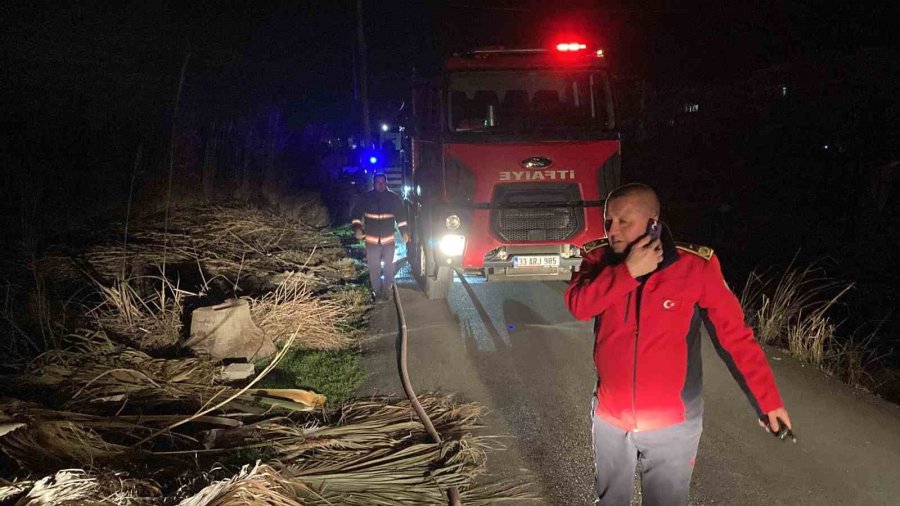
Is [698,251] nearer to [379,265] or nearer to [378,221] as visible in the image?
[378,221]

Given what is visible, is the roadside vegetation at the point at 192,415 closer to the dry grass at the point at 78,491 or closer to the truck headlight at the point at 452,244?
the dry grass at the point at 78,491

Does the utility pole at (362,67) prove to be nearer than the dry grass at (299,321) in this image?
No

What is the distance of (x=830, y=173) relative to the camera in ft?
59.2

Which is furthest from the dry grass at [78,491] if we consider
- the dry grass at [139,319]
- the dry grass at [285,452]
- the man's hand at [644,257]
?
the dry grass at [139,319]

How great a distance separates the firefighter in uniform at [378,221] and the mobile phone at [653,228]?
5.96 metres

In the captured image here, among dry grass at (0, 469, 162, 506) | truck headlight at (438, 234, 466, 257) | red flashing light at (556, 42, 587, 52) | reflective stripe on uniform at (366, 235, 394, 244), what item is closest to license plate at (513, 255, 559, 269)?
truck headlight at (438, 234, 466, 257)

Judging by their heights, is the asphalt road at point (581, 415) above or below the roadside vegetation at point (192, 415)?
below

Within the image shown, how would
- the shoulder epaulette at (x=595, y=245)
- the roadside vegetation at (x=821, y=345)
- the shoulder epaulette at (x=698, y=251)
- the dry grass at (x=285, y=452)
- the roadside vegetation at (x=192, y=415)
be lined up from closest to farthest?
the shoulder epaulette at (x=698, y=251)
the shoulder epaulette at (x=595, y=245)
the roadside vegetation at (x=192, y=415)
the dry grass at (x=285, y=452)
the roadside vegetation at (x=821, y=345)

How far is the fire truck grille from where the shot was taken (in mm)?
7035

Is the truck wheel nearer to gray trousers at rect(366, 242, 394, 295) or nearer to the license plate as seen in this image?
gray trousers at rect(366, 242, 394, 295)

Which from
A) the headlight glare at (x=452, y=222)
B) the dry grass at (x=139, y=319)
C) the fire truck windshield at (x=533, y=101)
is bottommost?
the dry grass at (x=139, y=319)

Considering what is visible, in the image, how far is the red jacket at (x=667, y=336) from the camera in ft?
7.68

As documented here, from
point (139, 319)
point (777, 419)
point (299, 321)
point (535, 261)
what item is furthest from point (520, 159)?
point (777, 419)

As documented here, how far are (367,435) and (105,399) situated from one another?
189 cm
